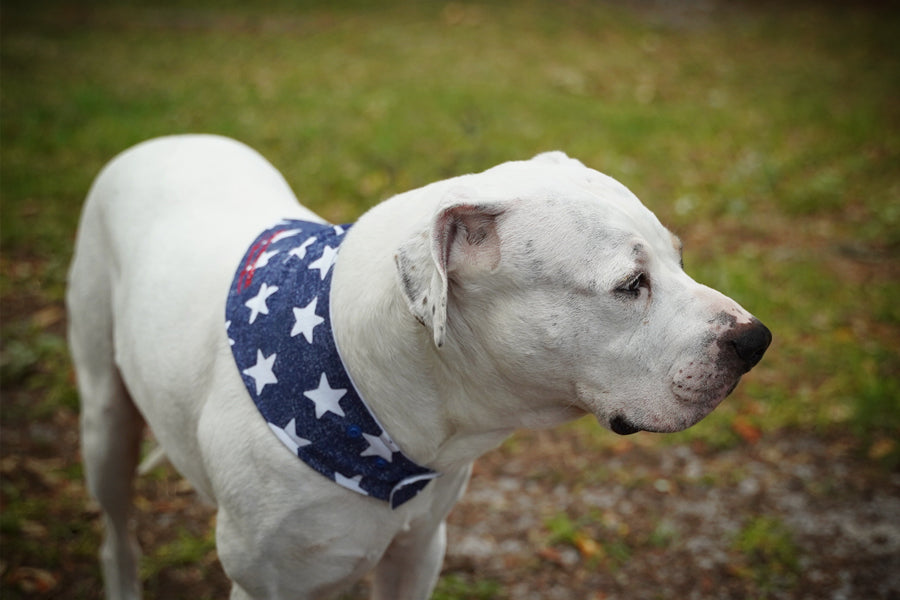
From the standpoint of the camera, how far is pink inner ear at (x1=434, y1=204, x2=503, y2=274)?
1.91 m

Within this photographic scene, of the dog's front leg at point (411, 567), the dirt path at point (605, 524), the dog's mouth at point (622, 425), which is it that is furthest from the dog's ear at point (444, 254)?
the dirt path at point (605, 524)

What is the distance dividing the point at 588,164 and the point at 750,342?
17.8 ft

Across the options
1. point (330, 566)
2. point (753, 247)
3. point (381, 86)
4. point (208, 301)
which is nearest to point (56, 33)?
point (381, 86)

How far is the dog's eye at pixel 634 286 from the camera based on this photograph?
1.90m

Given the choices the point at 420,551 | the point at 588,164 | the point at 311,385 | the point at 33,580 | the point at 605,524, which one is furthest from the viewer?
the point at 588,164

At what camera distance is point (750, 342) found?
6.34ft

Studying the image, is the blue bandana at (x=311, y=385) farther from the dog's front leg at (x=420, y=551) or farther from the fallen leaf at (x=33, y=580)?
the fallen leaf at (x=33, y=580)

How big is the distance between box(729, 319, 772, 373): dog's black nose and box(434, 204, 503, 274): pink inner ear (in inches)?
23.5

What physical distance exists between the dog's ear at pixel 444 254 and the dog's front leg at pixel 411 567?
0.87 meters

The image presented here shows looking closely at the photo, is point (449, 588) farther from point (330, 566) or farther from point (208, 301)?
point (208, 301)

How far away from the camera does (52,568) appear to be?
354cm

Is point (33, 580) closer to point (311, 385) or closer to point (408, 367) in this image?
point (311, 385)

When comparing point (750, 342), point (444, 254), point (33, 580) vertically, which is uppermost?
point (444, 254)

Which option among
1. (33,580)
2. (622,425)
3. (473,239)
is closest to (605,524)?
(622,425)
